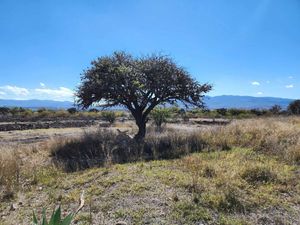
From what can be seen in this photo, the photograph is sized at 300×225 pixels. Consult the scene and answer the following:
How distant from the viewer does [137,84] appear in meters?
17.1

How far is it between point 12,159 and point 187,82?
36.4ft

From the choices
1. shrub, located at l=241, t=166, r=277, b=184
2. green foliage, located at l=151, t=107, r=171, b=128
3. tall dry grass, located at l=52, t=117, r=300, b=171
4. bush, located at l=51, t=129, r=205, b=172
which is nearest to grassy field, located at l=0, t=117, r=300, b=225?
shrub, located at l=241, t=166, r=277, b=184

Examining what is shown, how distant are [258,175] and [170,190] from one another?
215 centimetres

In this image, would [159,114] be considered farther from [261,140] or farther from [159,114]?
[261,140]

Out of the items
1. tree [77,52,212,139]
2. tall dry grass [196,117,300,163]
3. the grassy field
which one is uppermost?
tree [77,52,212,139]

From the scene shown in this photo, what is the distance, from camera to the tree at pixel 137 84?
17.2 meters

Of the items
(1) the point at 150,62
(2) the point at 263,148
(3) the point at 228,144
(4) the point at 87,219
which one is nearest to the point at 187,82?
(1) the point at 150,62

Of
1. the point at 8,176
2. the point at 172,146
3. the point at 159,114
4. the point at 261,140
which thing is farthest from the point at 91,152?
the point at 159,114

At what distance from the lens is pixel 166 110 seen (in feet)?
97.9

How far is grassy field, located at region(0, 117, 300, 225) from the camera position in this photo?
5.52 metres

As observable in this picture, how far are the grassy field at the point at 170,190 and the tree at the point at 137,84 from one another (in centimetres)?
745

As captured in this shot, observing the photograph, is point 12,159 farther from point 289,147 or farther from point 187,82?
point 187,82

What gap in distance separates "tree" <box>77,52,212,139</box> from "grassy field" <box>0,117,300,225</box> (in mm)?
7449

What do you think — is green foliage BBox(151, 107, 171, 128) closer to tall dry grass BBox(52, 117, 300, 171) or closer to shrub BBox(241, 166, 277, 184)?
tall dry grass BBox(52, 117, 300, 171)
